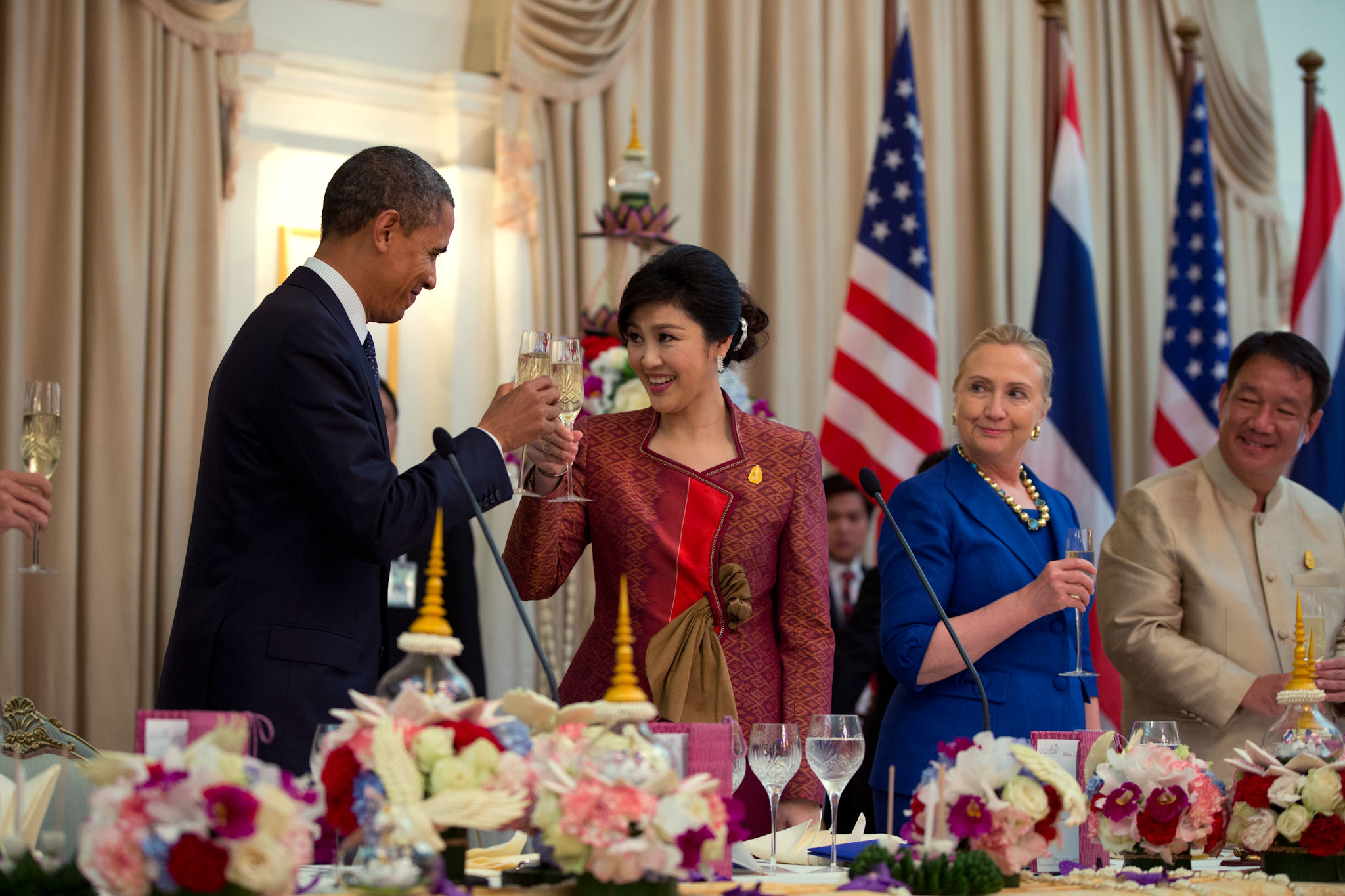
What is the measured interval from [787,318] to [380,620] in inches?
134

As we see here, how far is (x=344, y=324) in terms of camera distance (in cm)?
223

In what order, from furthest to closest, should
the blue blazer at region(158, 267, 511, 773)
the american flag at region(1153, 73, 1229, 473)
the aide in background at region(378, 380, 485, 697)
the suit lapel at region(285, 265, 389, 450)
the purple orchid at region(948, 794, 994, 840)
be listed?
→ the american flag at region(1153, 73, 1229, 473) < the aide in background at region(378, 380, 485, 697) < the suit lapel at region(285, 265, 389, 450) < the blue blazer at region(158, 267, 511, 773) < the purple orchid at region(948, 794, 994, 840)

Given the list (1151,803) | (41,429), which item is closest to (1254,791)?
(1151,803)

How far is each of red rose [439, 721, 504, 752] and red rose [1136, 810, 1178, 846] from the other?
1.03 m

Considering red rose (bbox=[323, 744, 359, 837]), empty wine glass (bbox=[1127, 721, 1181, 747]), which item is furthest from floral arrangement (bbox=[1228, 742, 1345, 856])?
red rose (bbox=[323, 744, 359, 837])

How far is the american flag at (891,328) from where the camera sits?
5.13 meters

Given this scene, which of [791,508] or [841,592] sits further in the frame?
[841,592]

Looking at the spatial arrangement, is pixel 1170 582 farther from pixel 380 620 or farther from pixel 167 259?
pixel 167 259

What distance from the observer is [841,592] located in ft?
15.8

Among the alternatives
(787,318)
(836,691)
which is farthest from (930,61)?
(836,691)

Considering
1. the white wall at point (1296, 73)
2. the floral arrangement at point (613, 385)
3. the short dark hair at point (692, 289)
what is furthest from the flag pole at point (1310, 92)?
the short dark hair at point (692, 289)

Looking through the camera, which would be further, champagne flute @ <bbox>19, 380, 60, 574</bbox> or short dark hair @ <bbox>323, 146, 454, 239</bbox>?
champagne flute @ <bbox>19, 380, 60, 574</bbox>

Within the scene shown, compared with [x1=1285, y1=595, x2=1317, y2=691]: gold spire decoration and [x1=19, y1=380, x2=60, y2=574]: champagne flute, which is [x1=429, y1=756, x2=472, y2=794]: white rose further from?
[x1=19, y1=380, x2=60, y2=574]: champagne flute

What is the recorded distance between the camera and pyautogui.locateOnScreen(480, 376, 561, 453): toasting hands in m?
2.23
